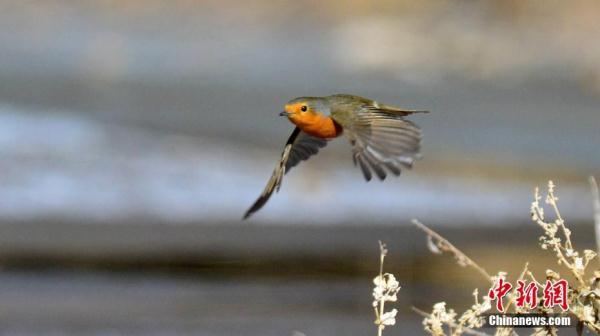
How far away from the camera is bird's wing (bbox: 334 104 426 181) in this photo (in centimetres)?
177

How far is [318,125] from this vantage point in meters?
1.98

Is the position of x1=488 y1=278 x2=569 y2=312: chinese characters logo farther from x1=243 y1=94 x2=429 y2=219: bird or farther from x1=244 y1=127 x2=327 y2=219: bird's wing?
x1=244 y1=127 x2=327 y2=219: bird's wing

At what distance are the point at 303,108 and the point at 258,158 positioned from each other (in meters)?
2.91

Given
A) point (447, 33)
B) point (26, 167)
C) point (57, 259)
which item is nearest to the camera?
point (57, 259)

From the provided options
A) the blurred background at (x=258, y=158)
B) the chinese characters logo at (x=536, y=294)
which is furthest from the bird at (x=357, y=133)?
the blurred background at (x=258, y=158)

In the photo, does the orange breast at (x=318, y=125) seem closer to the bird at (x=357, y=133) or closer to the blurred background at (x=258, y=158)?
the bird at (x=357, y=133)

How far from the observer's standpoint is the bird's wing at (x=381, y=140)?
5.82 ft

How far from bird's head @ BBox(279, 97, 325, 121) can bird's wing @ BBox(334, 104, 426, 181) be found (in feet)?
0.14

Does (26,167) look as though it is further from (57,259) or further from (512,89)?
(512,89)

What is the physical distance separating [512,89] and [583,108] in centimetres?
35

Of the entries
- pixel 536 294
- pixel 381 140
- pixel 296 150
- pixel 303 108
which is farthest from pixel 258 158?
pixel 536 294

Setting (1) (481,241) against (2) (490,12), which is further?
(2) (490,12)

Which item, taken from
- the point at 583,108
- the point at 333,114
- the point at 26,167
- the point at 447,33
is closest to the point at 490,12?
the point at 447,33

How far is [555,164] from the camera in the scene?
4.93 metres
